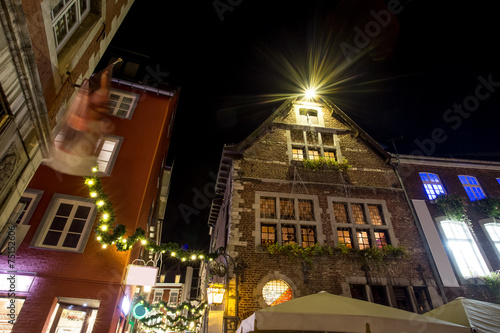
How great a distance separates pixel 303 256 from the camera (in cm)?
904

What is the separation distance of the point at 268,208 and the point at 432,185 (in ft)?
25.9

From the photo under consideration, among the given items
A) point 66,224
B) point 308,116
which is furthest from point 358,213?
point 66,224

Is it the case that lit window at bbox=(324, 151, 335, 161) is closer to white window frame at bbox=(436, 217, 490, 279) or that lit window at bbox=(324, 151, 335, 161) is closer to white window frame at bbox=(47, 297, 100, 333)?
white window frame at bbox=(436, 217, 490, 279)

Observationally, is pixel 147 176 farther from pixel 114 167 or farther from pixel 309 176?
pixel 309 176

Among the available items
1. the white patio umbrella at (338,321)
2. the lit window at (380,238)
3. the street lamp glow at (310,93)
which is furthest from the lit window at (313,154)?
the white patio umbrella at (338,321)

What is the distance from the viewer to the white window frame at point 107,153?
9242 millimetres

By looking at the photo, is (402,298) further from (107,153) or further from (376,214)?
(107,153)

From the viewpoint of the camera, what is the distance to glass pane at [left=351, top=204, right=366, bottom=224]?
10.5 meters

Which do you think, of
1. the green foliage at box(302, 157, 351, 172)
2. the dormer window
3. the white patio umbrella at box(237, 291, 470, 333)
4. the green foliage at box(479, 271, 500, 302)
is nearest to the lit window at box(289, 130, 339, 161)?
the green foliage at box(302, 157, 351, 172)

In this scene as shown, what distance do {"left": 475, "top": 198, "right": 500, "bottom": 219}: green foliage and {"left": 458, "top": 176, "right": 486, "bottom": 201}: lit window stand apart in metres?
0.38

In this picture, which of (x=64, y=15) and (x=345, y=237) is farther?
(x=345, y=237)

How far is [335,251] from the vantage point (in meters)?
9.41

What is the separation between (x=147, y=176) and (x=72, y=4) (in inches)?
226

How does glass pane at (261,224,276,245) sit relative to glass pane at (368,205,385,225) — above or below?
below
